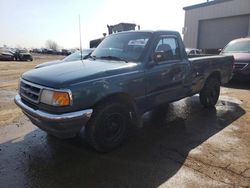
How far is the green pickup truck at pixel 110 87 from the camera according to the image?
369 cm

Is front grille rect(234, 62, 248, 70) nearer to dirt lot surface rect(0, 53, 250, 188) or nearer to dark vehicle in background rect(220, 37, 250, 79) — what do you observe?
dark vehicle in background rect(220, 37, 250, 79)

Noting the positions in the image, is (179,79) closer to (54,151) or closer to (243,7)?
(54,151)

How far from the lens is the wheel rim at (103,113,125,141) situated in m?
4.22

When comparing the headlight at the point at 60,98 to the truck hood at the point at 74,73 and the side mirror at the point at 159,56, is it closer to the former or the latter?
the truck hood at the point at 74,73

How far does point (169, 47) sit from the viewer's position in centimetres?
532

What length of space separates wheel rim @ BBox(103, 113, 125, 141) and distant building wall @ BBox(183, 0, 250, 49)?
21388 millimetres

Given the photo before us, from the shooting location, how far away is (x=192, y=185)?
335 cm

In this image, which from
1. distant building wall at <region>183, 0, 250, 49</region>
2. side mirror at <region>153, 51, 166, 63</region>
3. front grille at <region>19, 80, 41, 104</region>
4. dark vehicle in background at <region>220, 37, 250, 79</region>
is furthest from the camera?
distant building wall at <region>183, 0, 250, 49</region>

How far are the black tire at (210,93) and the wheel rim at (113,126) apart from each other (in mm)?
3137

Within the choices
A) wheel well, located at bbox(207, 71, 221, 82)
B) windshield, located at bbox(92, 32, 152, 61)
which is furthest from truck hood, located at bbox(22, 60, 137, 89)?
wheel well, located at bbox(207, 71, 221, 82)

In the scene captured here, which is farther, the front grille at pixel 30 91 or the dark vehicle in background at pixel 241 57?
the dark vehicle in background at pixel 241 57

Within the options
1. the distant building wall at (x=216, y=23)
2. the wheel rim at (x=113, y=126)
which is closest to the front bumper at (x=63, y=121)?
the wheel rim at (x=113, y=126)

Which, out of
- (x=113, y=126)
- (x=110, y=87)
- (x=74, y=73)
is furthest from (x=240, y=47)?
(x=74, y=73)

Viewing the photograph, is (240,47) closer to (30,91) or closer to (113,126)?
(113,126)
